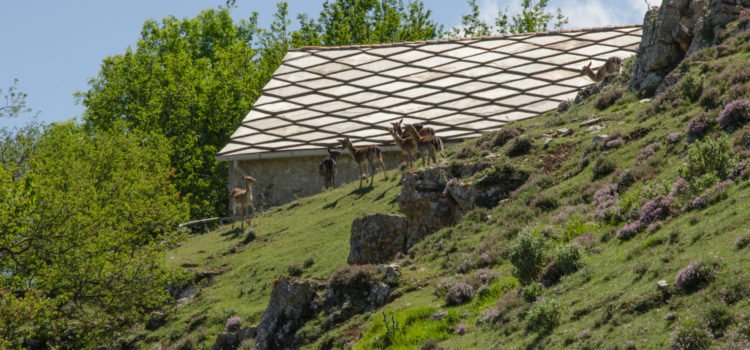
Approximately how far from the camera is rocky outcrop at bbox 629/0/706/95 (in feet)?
Answer: 83.7

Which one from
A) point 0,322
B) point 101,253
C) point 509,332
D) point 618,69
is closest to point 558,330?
point 509,332

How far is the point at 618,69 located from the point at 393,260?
15.1 meters

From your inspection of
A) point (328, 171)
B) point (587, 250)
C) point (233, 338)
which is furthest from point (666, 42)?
point (233, 338)

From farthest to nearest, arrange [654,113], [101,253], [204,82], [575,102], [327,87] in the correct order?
[204,82], [327,87], [575,102], [101,253], [654,113]

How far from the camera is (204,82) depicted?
2231 inches

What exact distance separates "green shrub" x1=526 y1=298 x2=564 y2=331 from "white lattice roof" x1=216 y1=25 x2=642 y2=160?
78.9ft

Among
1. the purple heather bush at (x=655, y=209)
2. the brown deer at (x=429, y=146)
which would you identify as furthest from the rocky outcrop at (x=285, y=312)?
the brown deer at (x=429, y=146)

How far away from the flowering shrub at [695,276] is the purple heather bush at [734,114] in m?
6.81

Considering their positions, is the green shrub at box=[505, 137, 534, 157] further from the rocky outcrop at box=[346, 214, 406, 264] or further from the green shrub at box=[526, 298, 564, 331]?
the green shrub at box=[526, 298, 564, 331]

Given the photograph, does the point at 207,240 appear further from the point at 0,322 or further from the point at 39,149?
the point at 0,322

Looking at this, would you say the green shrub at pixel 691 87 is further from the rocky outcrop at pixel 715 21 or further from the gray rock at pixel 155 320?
the gray rock at pixel 155 320

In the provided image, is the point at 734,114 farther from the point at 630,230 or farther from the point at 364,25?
the point at 364,25

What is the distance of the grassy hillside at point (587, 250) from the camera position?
11859 millimetres

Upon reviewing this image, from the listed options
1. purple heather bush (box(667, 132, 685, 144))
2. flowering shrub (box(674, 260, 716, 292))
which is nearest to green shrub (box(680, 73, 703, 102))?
purple heather bush (box(667, 132, 685, 144))
